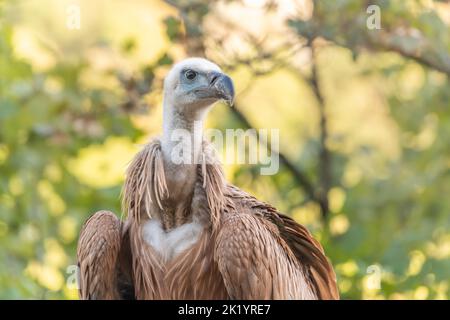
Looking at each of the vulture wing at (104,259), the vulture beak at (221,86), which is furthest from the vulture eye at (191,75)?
the vulture wing at (104,259)

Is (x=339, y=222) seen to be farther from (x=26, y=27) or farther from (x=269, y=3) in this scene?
(x=26, y=27)

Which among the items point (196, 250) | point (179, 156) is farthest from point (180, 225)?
point (179, 156)

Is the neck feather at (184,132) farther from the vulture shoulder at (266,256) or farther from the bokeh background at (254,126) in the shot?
the bokeh background at (254,126)

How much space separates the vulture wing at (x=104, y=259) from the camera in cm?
761

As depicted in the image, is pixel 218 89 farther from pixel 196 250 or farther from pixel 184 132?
pixel 196 250

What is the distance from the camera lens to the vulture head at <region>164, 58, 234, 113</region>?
303 inches

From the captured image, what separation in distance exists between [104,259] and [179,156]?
0.83 metres

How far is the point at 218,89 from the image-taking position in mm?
7648

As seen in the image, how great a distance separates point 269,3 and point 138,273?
3713mm

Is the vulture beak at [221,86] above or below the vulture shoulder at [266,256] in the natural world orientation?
above

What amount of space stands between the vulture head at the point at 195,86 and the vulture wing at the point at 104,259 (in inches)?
35.4

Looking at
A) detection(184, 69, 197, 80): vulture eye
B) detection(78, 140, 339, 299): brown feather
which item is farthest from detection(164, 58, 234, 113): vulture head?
detection(78, 140, 339, 299): brown feather

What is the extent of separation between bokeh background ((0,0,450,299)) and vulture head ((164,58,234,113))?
227cm

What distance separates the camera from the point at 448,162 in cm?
1312
